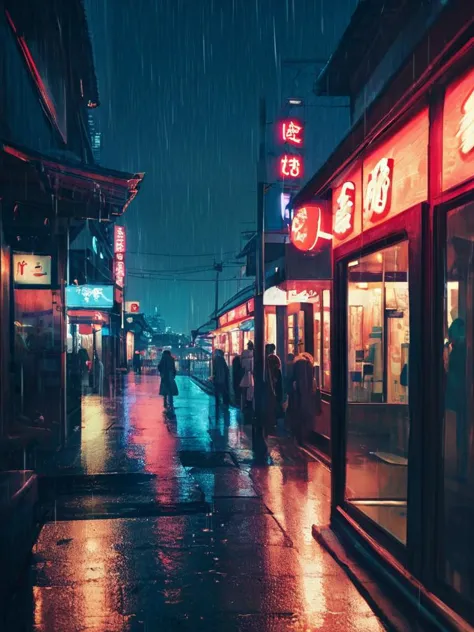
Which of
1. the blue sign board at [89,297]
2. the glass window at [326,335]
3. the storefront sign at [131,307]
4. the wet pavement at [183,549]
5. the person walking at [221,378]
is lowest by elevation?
the wet pavement at [183,549]

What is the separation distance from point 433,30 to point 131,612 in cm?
496

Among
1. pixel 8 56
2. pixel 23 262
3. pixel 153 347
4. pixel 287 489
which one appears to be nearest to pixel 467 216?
pixel 287 489

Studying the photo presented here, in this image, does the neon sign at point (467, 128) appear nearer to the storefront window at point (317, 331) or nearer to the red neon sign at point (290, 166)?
the storefront window at point (317, 331)

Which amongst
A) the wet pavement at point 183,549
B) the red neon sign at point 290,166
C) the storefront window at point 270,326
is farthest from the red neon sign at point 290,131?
the wet pavement at point 183,549

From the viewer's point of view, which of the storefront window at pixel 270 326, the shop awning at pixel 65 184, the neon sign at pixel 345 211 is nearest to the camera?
the neon sign at pixel 345 211

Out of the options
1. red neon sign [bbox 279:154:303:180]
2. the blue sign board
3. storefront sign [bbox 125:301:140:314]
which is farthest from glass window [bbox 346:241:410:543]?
storefront sign [bbox 125:301:140:314]

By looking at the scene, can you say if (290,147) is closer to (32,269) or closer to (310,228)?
(32,269)

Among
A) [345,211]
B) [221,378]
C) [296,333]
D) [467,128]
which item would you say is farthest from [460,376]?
[221,378]

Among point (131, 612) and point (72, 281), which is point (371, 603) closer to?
point (131, 612)

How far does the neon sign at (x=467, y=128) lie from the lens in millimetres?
4105

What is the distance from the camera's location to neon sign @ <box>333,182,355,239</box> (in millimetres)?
6812

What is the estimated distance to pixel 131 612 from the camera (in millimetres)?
4781

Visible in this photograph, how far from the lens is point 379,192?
19.4 ft

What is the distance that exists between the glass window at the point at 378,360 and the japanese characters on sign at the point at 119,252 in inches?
1126
